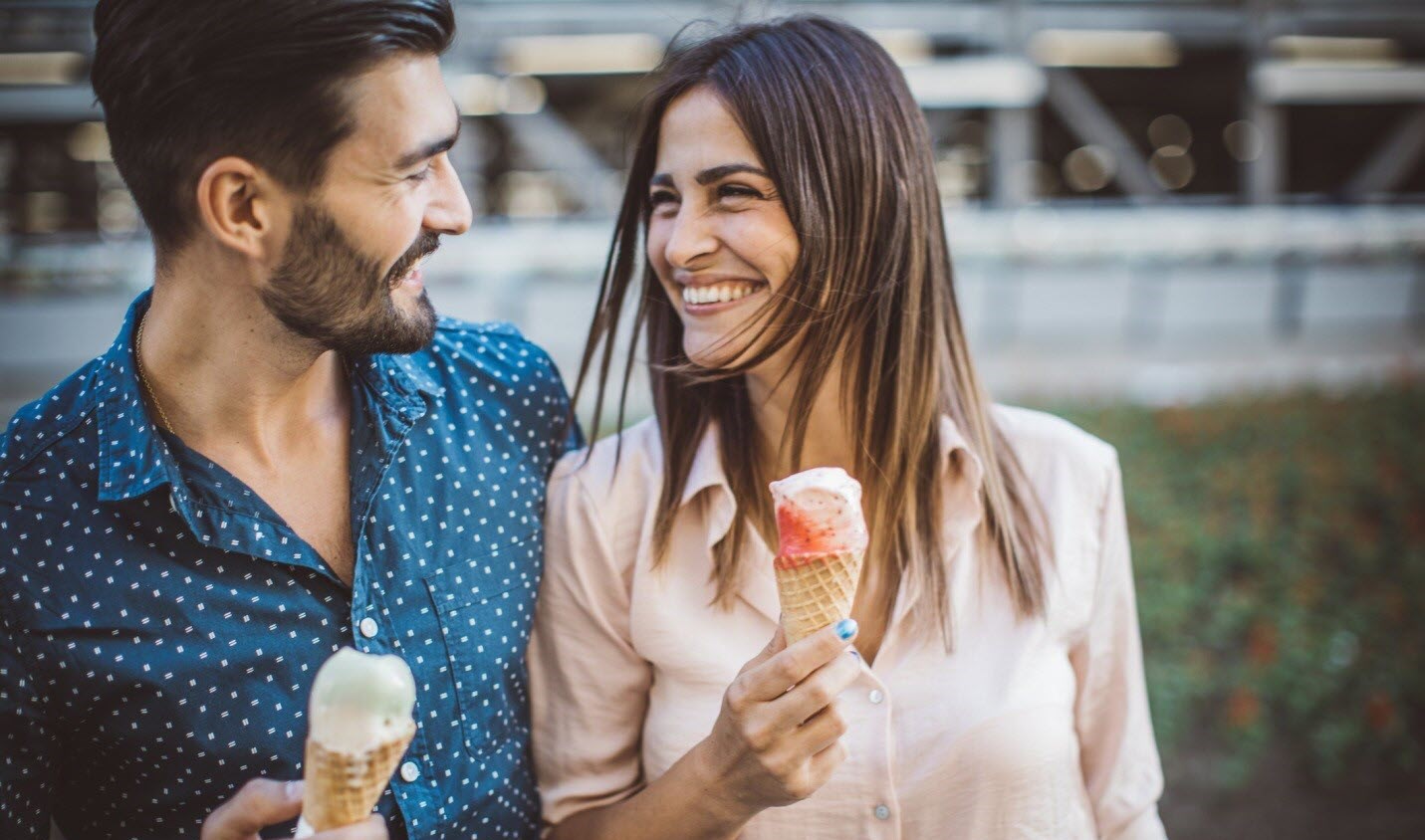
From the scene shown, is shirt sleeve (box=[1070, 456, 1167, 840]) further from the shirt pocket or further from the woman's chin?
the shirt pocket

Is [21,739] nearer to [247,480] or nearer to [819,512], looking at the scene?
[247,480]

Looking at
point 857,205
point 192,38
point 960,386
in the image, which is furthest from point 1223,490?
point 192,38

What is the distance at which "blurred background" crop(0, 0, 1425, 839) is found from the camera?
467cm

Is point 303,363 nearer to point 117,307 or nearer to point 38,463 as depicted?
point 38,463

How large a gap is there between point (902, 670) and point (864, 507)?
1.24 ft

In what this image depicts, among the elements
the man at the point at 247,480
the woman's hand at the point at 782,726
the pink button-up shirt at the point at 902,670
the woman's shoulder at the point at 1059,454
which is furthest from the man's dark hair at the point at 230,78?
the woman's shoulder at the point at 1059,454

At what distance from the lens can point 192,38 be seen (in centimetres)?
169

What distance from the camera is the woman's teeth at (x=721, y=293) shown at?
2.08m

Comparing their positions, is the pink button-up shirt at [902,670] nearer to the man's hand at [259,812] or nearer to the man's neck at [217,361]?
the man's neck at [217,361]

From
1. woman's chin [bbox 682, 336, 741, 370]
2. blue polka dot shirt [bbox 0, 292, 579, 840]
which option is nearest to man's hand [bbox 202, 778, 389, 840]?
blue polka dot shirt [bbox 0, 292, 579, 840]

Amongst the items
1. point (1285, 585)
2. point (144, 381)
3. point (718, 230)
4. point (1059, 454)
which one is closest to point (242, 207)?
point (144, 381)

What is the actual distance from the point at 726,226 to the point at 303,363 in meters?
0.83

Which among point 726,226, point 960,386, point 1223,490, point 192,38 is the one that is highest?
point 192,38

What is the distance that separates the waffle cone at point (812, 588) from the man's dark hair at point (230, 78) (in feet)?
3.41
